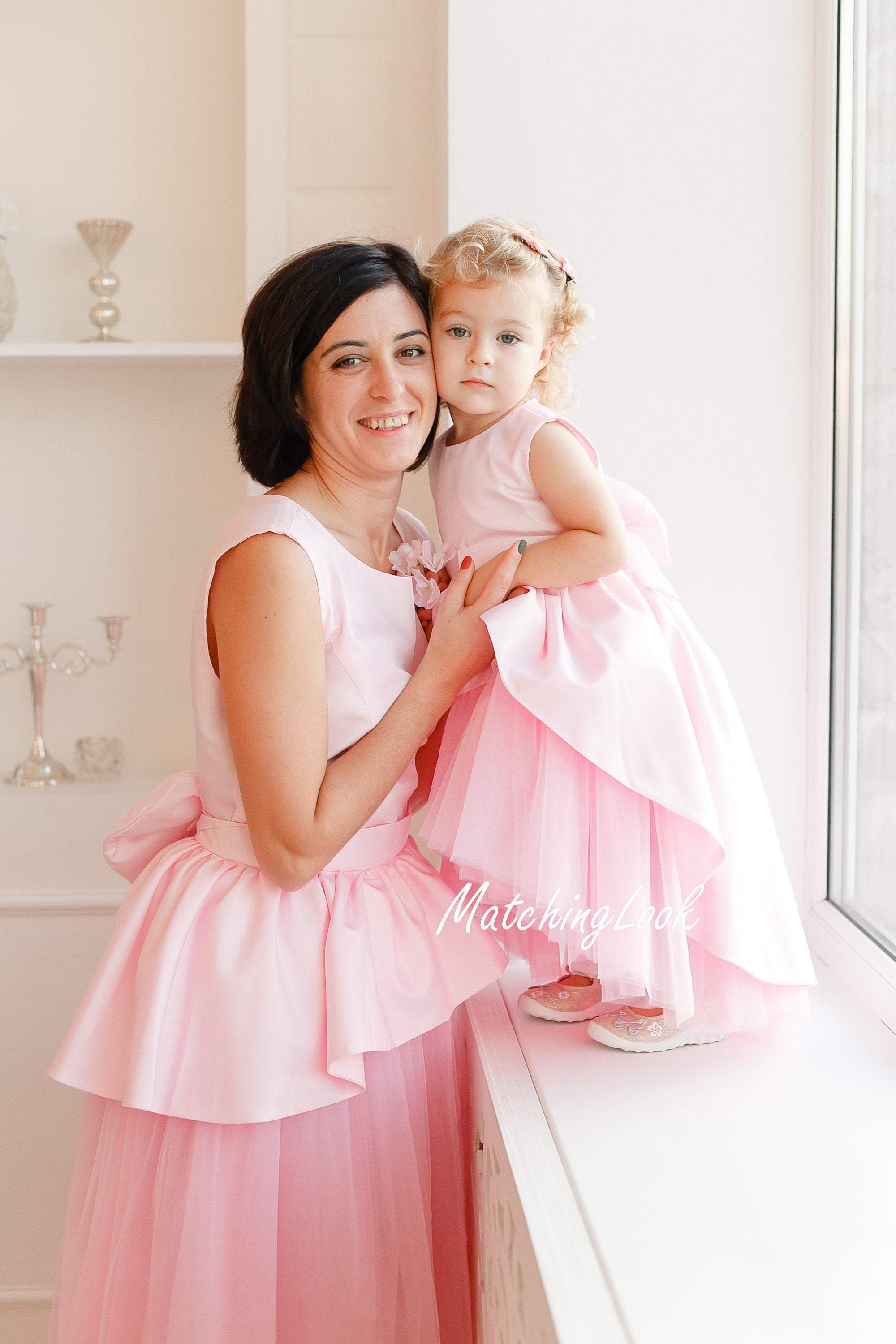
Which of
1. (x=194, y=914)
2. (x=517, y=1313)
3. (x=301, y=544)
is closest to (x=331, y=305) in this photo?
(x=301, y=544)

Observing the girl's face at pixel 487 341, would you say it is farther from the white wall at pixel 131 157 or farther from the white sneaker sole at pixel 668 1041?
the white wall at pixel 131 157

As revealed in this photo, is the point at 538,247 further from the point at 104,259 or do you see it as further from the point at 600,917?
the point at 104,259

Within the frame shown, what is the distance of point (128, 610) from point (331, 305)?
1329 mm

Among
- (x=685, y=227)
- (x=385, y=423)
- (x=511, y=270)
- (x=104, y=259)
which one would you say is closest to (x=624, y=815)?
(x=385, y=423)

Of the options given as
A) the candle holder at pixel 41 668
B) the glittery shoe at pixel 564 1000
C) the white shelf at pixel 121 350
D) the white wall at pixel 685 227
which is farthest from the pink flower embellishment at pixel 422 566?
the candle holder at pixel 41 668

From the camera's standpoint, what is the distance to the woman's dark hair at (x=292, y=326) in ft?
4.52

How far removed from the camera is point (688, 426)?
1759 mm

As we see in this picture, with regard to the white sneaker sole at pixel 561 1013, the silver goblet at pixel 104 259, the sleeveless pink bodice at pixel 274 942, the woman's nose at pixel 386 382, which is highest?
the silver goblet at pixel 104 259

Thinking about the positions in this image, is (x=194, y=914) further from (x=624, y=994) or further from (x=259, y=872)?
(x=624, y=994)

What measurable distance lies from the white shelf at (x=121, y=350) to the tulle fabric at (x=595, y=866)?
1.30 metres

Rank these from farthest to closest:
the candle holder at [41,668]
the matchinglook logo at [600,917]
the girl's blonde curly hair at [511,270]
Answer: the candle holder at [41,668], the girl's blonde curly hair at [511,270], the matchinglook logo at [600,917]

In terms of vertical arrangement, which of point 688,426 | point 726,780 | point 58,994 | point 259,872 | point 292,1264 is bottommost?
point 58,994

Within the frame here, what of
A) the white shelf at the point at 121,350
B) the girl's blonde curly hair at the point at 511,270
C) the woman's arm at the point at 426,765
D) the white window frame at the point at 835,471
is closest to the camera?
the girl's blonde curly hair at the point at 511,270

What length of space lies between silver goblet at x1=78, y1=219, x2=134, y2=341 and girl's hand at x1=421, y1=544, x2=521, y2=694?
1387 mm
